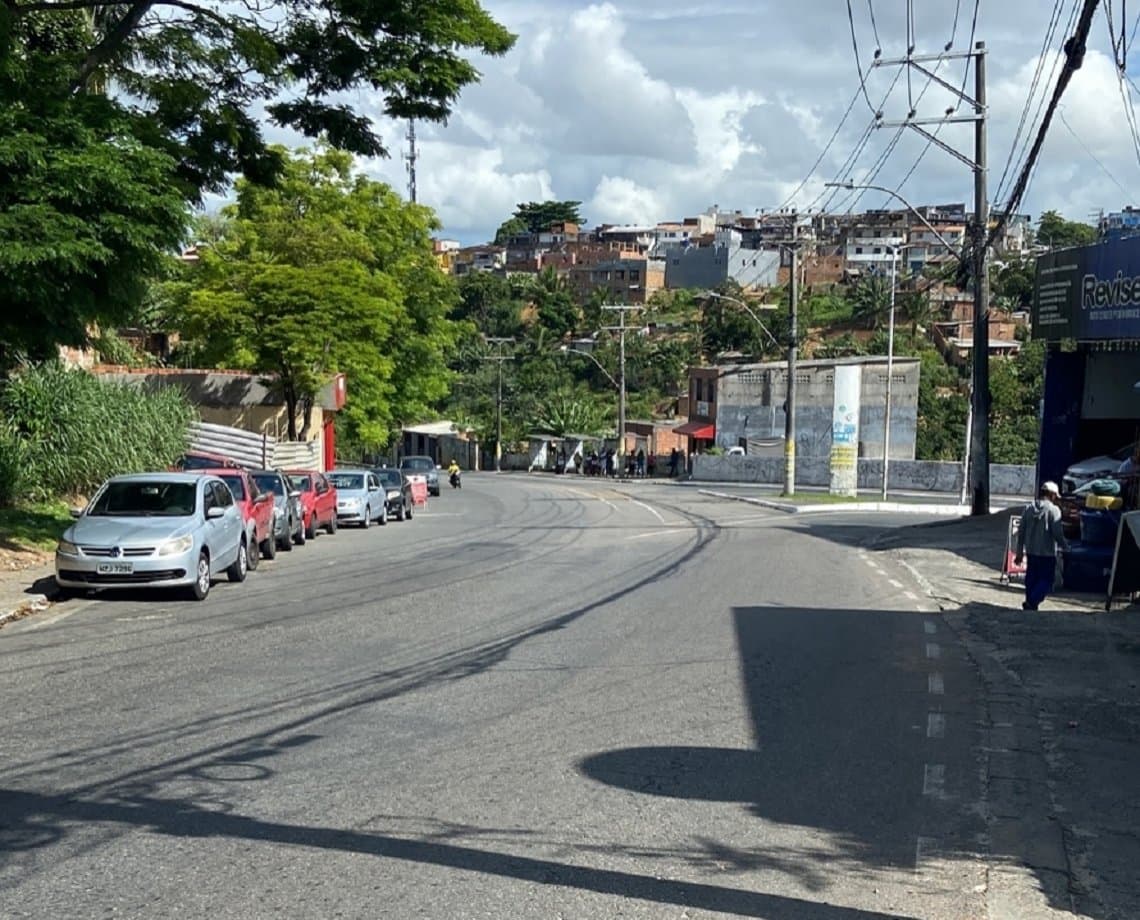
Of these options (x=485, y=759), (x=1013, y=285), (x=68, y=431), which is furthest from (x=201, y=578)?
(x=1013, y=285)

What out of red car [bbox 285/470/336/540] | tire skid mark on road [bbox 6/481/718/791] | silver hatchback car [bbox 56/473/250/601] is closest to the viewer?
tire skid mark on road [bbox 6/481/718/791]

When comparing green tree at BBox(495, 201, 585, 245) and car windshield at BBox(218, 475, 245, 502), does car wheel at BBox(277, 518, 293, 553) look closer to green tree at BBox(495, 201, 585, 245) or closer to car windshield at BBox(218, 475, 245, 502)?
car windshield at BBox(218, 475, 245, 502)

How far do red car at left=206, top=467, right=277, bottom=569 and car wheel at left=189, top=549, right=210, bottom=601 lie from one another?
8.14ft

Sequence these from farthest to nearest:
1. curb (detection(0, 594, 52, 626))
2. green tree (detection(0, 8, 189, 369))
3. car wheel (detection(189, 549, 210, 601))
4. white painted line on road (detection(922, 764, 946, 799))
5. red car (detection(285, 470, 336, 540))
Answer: red car (detection(285, 470, 336, 540)), car wheel (detection(189, 549, 210, 601)), curb (detection(0, 594, 52, 626)), green tree (detection(0, 8, 189, 369)), white painted line on road (detection(922, 764, 946, 799))

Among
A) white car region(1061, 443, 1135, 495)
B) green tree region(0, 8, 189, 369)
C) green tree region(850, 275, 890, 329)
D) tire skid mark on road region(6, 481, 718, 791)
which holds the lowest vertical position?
tire skid mark on road region(6, 481, 718, 791)

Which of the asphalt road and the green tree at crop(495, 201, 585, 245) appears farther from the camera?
the green tree at crop(495, 201, 585, 245)

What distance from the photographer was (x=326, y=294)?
150ft

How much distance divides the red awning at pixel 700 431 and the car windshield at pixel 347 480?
53.4 m

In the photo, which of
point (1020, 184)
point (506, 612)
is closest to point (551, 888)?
point (506, 612)

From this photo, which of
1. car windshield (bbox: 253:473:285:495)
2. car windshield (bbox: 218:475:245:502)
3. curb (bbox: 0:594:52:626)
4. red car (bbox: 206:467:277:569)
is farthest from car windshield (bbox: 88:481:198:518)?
car windshield (bbox: 253:473:285:495)

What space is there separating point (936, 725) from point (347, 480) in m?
27.0

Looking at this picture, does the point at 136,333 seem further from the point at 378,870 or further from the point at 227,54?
the point at 378,870

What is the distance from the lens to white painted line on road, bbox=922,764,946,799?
8445 mm

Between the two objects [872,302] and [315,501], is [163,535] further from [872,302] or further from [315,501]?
[872,302]
